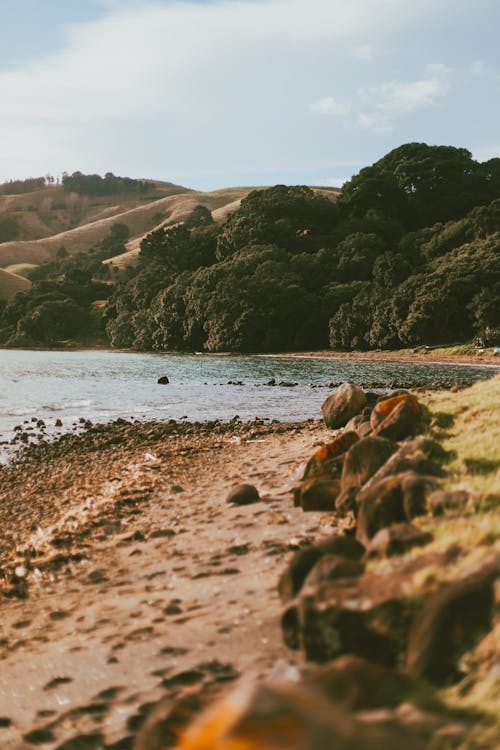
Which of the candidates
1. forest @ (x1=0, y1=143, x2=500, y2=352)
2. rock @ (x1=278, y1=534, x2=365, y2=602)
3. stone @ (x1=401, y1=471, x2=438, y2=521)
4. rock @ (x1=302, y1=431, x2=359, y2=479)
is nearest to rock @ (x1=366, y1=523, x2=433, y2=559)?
rock @ (x1=278, y1=534, x2=365, y2=602)

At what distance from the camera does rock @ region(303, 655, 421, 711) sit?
341 centimetres

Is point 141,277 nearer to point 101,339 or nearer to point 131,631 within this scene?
point 101,339

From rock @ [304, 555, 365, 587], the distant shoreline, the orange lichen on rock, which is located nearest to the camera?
rock @ [304, 555, 365, 587]

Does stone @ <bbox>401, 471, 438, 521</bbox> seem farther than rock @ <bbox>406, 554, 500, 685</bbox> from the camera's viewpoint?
Yes

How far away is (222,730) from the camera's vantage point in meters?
2.68

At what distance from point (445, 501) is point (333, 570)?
77.8 inches

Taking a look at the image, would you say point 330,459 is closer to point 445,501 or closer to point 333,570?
point 445,501

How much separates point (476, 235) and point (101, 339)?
8210 cm

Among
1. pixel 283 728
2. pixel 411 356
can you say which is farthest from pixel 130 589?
pixel 411 356

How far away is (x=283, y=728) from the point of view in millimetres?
2611

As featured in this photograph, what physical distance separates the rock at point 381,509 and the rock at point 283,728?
393cm

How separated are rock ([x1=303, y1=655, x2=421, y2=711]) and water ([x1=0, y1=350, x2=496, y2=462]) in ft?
71.1

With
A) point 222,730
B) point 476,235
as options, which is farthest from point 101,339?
point 222,730

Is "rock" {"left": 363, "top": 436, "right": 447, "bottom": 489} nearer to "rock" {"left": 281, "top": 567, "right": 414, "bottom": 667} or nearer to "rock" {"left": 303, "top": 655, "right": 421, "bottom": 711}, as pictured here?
"rock" {"left": 281, "top": 567, "right": 414, "bottom": 667}
